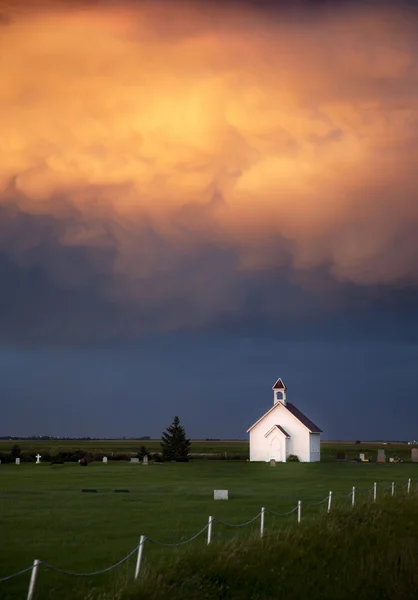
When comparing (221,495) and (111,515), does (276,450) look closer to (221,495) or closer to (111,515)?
(221,495)

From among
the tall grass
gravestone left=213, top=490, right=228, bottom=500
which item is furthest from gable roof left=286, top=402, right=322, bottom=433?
the tall grass

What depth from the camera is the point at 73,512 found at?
34.5m

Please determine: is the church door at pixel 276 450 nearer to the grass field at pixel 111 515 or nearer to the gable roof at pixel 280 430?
the gable roof at pixel 280 430

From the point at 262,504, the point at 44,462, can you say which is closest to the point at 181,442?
the point at 44,462

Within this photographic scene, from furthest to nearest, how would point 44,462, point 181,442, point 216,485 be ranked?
point 181,442, point 44,462, point 216,485

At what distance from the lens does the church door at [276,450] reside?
95.2 metres

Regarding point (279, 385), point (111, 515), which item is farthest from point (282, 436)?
point (111, 515)

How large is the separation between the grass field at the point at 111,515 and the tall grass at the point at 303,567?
0.94 metres

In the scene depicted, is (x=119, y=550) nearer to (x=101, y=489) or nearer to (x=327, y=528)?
(x=327, y=528)

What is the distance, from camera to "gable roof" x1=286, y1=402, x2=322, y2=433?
9581cm

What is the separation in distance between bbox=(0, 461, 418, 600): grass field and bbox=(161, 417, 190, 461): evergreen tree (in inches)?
→ 1456

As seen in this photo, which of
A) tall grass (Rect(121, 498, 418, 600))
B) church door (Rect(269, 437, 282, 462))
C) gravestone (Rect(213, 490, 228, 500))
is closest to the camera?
tall grass (Rect(121, 498, 418, 600))

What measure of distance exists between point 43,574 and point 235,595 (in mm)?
5349

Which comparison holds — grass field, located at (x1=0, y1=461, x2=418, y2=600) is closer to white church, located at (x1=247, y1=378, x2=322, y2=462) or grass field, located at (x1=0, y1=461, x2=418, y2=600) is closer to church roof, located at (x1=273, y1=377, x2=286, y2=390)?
white church, located at (x1=247, y1=378, x2=322, y2=462)
